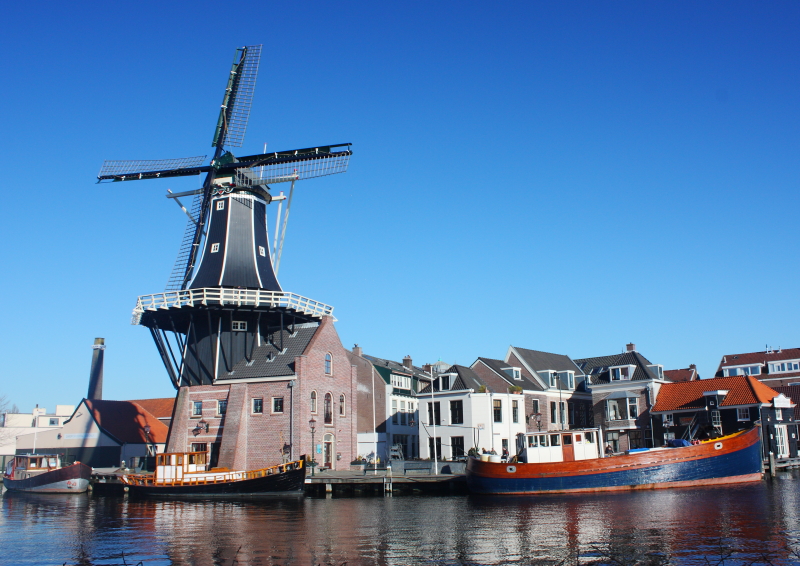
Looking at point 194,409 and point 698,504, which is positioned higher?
point 194,409

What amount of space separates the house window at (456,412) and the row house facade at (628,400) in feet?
47.4

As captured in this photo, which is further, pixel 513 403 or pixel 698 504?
pixel 513 403

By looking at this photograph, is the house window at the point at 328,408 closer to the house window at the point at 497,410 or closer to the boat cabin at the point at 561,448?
the house window at the point at 497,410

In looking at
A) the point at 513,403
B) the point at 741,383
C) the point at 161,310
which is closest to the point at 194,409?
the point at 161,310

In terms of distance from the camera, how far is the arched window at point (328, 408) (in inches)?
1986

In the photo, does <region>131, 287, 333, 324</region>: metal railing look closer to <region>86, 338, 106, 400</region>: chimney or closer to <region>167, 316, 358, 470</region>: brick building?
<region>167, 316, 358, 470</region>: brick building

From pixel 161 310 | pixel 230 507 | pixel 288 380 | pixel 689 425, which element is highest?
pixel 161 310

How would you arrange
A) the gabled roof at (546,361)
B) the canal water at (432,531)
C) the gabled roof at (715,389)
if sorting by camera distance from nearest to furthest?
the canal water at (432,531) → the gabled roof at (715,389) → the gabled roof at (546,361)

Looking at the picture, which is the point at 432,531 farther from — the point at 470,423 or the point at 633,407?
the point at 633,407

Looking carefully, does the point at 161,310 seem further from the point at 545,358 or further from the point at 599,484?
the point at 545,358

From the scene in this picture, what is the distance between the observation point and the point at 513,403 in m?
57.2

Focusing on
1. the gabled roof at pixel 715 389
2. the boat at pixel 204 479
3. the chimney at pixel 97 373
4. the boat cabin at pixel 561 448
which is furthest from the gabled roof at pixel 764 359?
the chimney at pixel 97 373


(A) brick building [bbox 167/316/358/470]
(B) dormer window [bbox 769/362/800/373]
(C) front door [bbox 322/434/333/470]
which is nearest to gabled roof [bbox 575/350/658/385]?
(B) dormer window [bbox 769/362/800/373]

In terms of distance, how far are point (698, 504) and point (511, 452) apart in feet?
80.0
